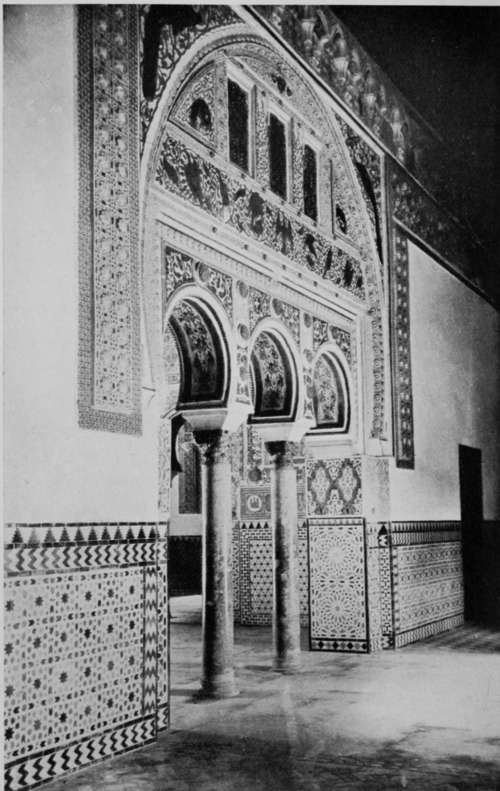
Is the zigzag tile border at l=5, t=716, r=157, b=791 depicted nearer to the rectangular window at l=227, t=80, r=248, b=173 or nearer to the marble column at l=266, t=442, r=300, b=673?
the marble column at l=266, t=442, r=300, b=673

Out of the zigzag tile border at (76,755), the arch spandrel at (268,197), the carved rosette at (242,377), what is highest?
the arch spandrel at (268,197)

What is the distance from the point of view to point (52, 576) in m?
4.08

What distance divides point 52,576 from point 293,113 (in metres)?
4.78

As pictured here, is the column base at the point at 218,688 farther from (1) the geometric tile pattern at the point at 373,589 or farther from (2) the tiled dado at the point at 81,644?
(1) the geometric tile pattern at the point at 373,589

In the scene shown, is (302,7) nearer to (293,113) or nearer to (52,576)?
(293,113)

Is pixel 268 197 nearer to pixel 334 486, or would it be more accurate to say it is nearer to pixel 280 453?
pixel 280 453

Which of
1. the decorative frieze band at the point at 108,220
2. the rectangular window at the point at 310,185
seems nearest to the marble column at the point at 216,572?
the decorative frieze band at the point at 108,220

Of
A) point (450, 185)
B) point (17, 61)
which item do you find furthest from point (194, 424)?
point (450, 185)

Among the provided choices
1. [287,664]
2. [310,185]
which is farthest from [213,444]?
[310,185]

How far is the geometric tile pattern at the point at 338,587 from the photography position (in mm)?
8203

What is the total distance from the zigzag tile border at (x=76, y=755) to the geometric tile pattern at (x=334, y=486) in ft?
12.6

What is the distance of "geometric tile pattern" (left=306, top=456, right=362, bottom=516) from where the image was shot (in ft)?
27.3

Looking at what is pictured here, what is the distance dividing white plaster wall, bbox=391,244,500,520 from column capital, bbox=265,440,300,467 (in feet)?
4.95

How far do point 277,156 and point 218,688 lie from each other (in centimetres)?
407
